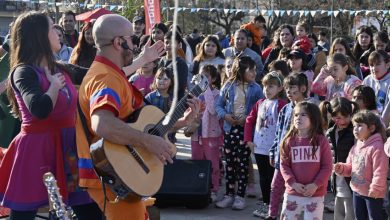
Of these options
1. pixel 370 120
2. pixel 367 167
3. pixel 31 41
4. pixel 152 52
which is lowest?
pixel 367 167

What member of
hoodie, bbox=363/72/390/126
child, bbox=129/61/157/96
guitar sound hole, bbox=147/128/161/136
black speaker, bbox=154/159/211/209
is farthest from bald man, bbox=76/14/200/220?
child, bbox=129/61/157/96

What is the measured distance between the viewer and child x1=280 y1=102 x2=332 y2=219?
509cm

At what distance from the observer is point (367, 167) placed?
5.08m

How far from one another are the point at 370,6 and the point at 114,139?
98.5 ft

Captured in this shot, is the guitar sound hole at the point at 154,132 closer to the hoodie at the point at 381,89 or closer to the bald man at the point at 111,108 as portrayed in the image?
the bald man at the point at 111,108

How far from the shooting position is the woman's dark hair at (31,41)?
4.06 metres

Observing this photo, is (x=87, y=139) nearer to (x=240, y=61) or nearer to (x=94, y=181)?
(x=94, y=181)

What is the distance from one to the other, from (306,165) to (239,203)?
1601 mm

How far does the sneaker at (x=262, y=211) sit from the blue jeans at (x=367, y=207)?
1.16 meters

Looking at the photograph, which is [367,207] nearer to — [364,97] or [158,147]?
[364,97]

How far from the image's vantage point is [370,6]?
104 feet

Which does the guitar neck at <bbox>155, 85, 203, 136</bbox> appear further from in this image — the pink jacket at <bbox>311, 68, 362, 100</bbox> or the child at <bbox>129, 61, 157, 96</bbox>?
the child at <bbox>129, 61, 157, 96</bbox>

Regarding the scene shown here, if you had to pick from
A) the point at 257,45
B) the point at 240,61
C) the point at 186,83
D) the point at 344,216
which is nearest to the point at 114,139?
the point at 344,216

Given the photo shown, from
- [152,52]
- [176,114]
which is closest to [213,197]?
[152,52]
